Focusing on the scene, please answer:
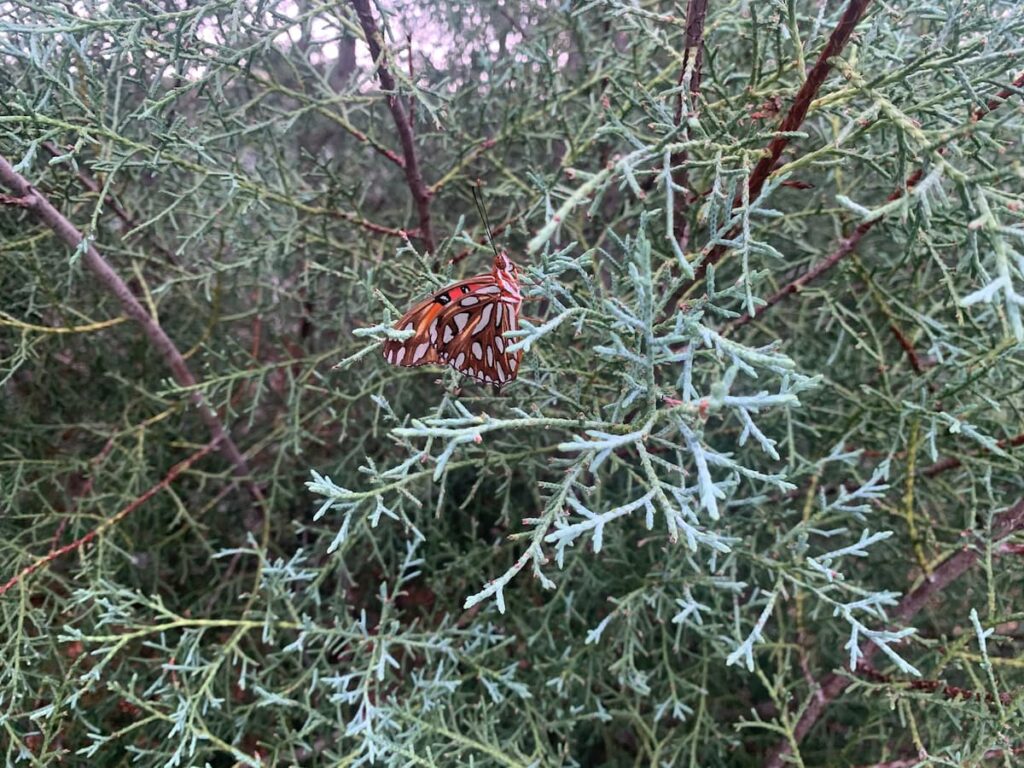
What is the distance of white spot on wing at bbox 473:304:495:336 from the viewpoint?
3.89 ft

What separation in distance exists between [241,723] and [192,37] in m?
1.19

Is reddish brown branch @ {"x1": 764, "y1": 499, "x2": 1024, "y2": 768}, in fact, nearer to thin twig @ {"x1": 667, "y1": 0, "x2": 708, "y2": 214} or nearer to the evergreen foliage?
the evergreen foliage

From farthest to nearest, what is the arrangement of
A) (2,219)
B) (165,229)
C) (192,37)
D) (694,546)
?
(165,229), (2,219), (192,37), (694,546)

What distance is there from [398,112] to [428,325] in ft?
1.52

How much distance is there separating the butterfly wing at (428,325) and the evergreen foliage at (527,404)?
0.05 meters

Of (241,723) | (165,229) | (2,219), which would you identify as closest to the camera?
(241,723)

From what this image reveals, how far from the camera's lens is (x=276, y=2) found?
4.23 feet

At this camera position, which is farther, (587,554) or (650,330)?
(587,554)

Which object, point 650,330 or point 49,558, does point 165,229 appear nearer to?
point 49,558

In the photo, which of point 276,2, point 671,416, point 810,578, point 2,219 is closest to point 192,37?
point 276,2

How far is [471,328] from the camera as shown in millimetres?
1183

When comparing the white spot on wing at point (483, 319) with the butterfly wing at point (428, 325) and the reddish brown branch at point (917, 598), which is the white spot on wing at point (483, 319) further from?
the reddish brown branch at point (917, 598)

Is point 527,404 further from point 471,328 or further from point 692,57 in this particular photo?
point 692,57

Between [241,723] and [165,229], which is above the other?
[165,229]
